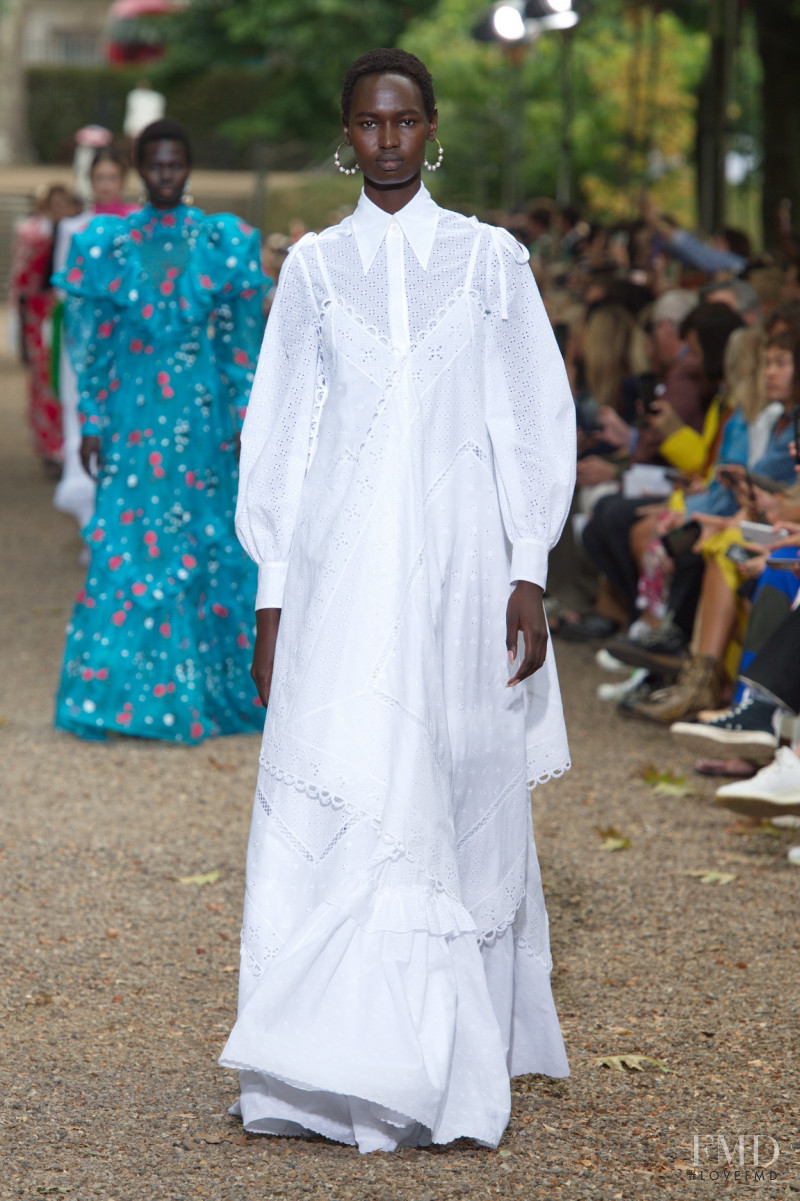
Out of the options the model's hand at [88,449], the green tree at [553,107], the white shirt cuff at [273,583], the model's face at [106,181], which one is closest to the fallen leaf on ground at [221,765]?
the model's hand at [88,449]

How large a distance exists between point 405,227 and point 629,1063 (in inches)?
66.4

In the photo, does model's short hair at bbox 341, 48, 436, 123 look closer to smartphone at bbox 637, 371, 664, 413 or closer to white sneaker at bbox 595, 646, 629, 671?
white sneaker at bbox 595, 646, 629, 671

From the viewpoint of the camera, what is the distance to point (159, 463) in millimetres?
6004

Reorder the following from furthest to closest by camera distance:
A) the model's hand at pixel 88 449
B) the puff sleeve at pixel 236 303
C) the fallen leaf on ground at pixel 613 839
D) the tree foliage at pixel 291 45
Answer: the tree foliage at pixel 291 45 < the model's hand at pixel 88 449 < the puff sleeve at pixel 236 303 < the fallen leaf on ground at pixel 613 839

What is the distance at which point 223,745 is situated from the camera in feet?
19.9

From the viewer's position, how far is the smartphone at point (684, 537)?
634 centimetres

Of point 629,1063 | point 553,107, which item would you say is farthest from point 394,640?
point 553,107

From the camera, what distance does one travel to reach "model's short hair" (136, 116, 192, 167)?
5777 millimetres

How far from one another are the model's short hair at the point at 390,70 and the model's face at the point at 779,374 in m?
3.29

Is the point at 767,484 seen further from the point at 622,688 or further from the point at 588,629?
the point at 588,629

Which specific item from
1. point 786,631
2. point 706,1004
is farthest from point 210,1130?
point 786,631

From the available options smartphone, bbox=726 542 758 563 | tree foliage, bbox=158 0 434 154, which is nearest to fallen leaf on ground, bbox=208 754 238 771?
smartphone, bbox=726 542 758 563

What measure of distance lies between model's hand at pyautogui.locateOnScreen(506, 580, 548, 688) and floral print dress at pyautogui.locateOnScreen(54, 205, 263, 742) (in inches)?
119

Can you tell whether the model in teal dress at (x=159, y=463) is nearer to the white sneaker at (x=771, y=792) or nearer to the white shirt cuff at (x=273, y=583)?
the white sneaker at (x=771, y=792)
